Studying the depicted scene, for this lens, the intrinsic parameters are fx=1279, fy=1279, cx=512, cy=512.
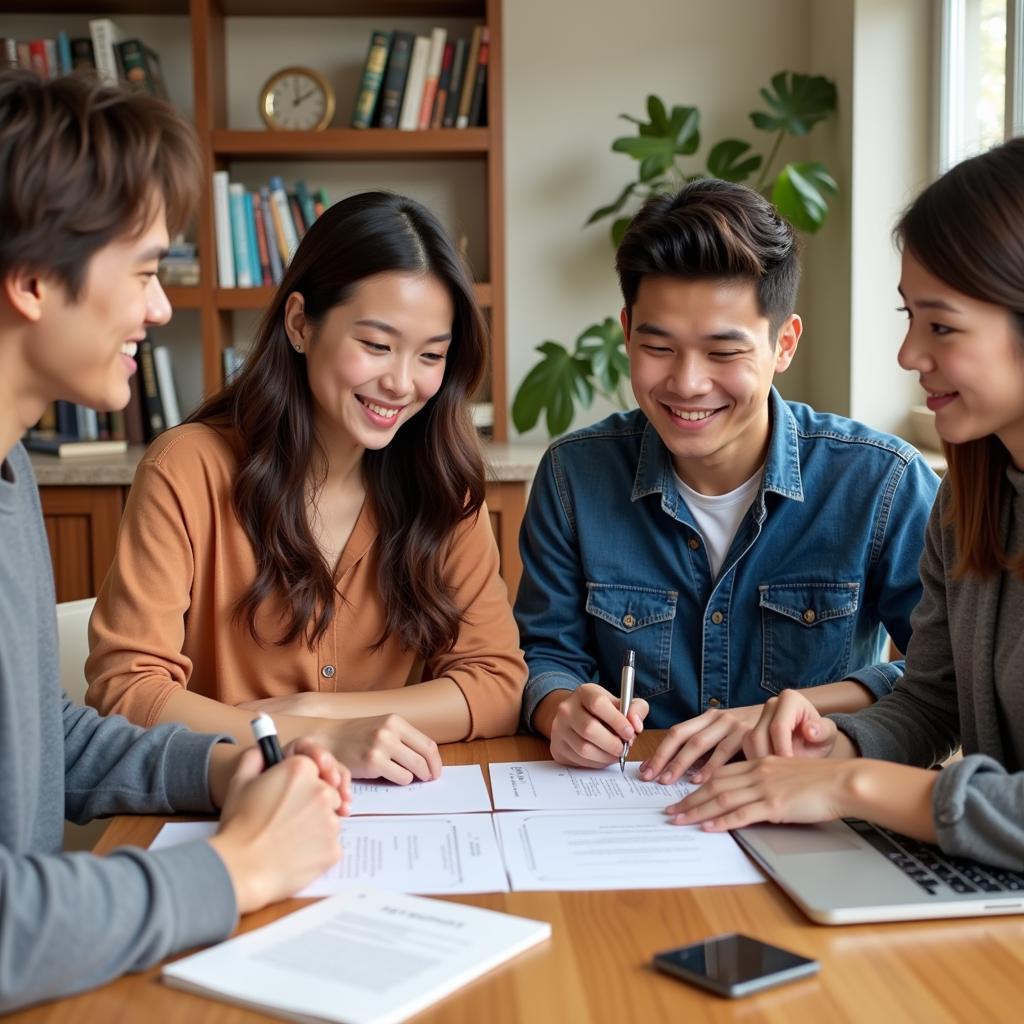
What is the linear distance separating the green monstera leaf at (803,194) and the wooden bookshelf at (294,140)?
2.68 ft

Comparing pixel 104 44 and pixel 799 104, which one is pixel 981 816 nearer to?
pixel 799 104

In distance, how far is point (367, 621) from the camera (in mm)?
1826

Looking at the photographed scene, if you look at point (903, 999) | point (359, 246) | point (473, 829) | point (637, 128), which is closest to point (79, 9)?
point (637, 128)

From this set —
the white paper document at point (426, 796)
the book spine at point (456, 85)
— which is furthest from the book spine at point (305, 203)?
the white paper document at point (426, 796)

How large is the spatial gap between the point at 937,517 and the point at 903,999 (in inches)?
29.9

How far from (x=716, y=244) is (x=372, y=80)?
220cm

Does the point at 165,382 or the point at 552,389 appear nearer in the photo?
the point at 552,389

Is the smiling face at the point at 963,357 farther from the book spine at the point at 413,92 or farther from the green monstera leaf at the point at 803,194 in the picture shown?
the book spine at the point at 413,92

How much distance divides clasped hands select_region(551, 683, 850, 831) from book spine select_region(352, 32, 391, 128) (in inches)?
100

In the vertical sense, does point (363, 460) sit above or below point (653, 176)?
below

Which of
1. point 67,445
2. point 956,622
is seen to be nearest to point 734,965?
point 956,622

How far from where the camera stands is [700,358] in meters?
1.76

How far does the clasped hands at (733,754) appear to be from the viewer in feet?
4.01

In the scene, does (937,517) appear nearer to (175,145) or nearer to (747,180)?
(175,145)
